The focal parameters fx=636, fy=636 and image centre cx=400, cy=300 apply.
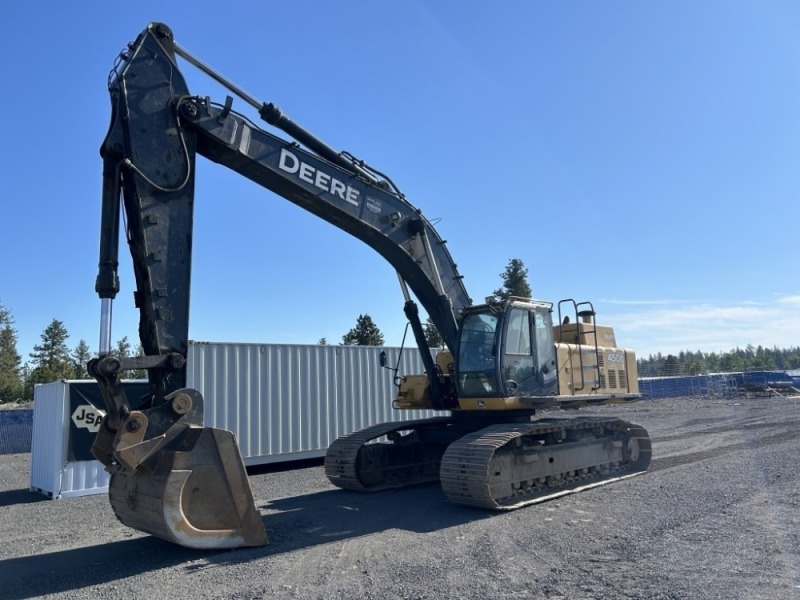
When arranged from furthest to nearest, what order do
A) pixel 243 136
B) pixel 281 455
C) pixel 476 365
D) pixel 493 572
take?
1. pixel 281 455
2. pixel 476 365
3. pixel 243 136
4. pixel 493 572

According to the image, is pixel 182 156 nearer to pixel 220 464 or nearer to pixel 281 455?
pixel 220 464

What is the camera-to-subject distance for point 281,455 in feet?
49.2

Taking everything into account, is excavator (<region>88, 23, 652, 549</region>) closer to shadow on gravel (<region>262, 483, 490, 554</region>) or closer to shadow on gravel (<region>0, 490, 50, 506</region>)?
shadow on gravel (<region>262, 483, 490, 554</region>)

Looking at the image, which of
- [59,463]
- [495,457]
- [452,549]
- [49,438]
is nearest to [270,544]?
[452,549]

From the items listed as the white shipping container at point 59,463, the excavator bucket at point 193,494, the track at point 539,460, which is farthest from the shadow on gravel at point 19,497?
the track at point 539,460

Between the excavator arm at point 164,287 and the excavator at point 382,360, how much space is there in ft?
0.05

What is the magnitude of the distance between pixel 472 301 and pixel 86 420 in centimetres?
810

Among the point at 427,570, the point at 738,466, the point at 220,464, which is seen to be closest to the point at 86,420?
the point at 220,464

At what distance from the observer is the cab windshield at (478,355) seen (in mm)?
10164

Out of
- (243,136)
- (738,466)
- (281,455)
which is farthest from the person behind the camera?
(281,455)

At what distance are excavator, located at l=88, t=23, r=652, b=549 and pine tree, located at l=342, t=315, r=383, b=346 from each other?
37786 millimetres

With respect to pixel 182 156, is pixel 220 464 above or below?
below

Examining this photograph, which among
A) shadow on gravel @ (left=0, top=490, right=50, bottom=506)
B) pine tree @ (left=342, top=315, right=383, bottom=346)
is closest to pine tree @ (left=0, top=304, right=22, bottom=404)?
pine tree @ (left=342, top=315, right=383, bottom=346)

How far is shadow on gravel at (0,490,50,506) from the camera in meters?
12.2
